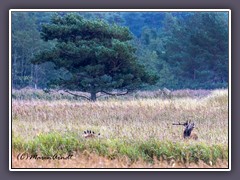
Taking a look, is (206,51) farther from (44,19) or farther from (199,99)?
(44,19)

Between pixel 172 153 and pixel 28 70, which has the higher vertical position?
pixel 28 70

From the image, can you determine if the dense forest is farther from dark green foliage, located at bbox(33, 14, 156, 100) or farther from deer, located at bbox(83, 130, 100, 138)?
deer, located at bbox(83, 130, 100, 138)

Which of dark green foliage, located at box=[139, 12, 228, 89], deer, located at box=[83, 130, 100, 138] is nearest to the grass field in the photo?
deer, located at box=[83, 130, 100, 138]

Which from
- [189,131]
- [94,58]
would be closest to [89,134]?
[94,58]

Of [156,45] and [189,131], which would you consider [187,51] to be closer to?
[156,45]


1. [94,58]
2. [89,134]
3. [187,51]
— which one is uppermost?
[187,51]

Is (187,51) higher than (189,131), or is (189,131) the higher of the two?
(187,51)
